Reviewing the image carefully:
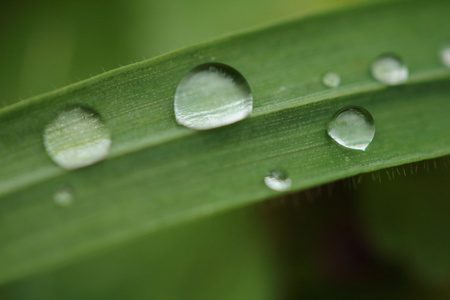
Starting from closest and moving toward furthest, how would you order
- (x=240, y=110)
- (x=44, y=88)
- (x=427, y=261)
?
(x=240, y=110) → (x=427, y=261) → (x=44, y=88)

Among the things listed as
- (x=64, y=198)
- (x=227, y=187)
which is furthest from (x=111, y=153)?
(x=227, y=187)

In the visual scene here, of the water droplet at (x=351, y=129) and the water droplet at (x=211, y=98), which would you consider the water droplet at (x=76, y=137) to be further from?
the water droplet at (x=351, y=129)

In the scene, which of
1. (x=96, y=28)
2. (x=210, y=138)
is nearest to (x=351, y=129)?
(x=210, y=138)

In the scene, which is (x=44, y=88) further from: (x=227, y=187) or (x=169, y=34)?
(x=227, y=187)

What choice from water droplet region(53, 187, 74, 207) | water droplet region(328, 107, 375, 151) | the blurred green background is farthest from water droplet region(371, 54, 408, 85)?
water droplet region(53, 187, 74, 207)

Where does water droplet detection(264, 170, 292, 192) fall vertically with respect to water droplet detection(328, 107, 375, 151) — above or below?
below

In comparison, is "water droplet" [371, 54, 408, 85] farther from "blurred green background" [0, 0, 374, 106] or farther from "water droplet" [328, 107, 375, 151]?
"blurred green background" [0, 0, 374, 106]
